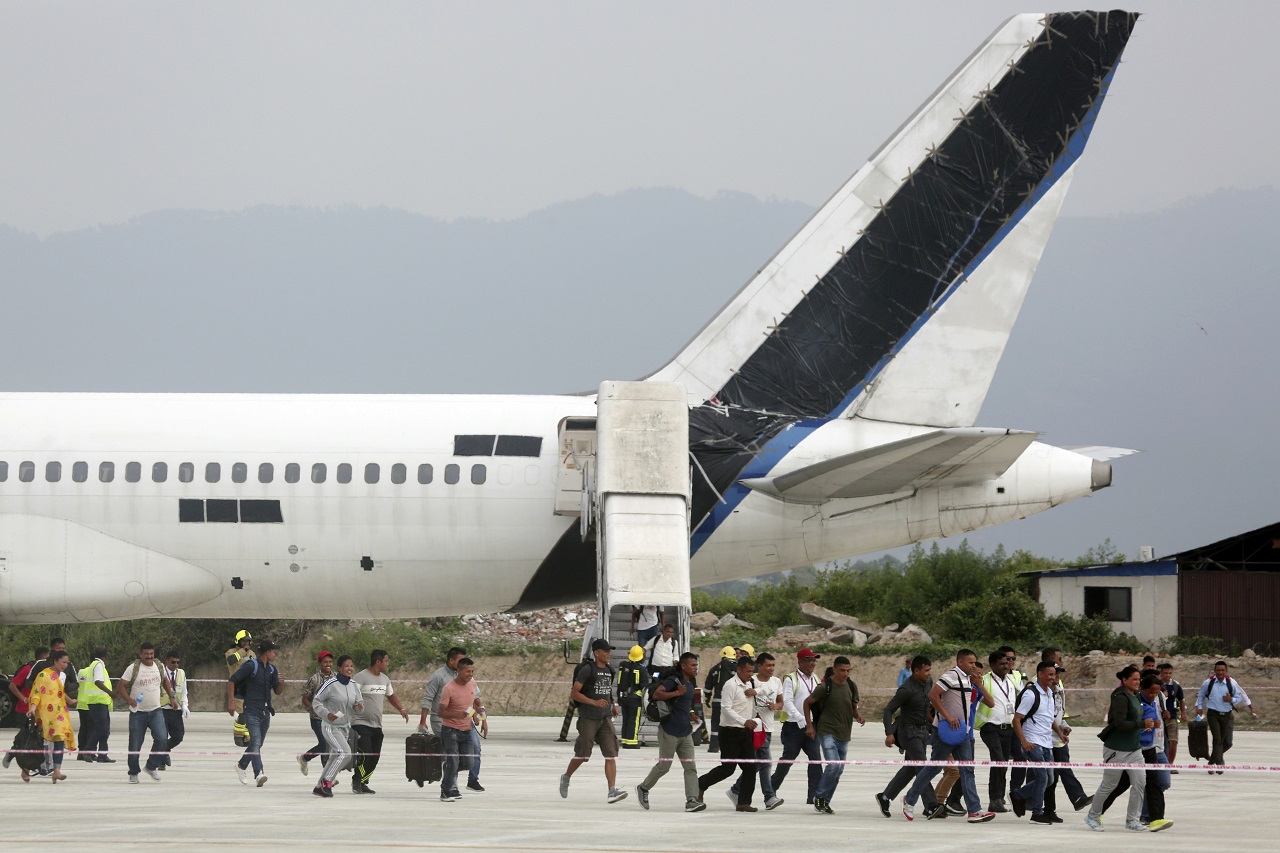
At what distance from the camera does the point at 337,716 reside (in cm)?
1833

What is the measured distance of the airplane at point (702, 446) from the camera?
27.7 m

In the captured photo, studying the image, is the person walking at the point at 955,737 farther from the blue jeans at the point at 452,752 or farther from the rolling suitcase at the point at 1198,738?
the rolling suitcase at the point at 1198,738

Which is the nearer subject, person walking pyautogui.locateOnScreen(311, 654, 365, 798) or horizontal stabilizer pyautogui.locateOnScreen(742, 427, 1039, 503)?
person walking pyautogui.locateOnScreen(311, 654, 365, 798)

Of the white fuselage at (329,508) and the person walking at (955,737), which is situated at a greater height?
the white fuselage at (329,508)

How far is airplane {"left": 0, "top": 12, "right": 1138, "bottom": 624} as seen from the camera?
91.0ft

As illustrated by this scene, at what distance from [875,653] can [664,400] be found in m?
16.9

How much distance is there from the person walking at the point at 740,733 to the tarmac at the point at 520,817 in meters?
0.32

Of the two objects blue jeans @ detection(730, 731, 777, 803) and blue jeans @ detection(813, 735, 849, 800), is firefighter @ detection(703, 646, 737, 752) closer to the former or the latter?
blue jeans @ detection(730, 731, 777, 803)

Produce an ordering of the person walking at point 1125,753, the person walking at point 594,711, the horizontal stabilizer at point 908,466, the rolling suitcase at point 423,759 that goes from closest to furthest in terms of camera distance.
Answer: the person walking at point 1125,753 < the person walking at point 594,711 < the rolling suitcase at point 423,759 < the horizontal stabilizer at point 908,466

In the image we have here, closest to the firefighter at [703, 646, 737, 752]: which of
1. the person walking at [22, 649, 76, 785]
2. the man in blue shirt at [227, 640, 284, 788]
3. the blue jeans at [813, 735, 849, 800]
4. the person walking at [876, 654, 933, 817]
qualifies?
the blue jeans at [813, 735, 849, 800]

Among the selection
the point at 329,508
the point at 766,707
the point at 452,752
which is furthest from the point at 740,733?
the point at 329,508

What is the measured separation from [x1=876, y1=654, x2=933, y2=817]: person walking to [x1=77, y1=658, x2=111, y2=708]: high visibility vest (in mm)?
11093

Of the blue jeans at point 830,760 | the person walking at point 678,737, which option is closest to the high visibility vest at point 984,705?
the blue jeans at point 830,760

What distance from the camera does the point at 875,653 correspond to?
41719 millimetres
